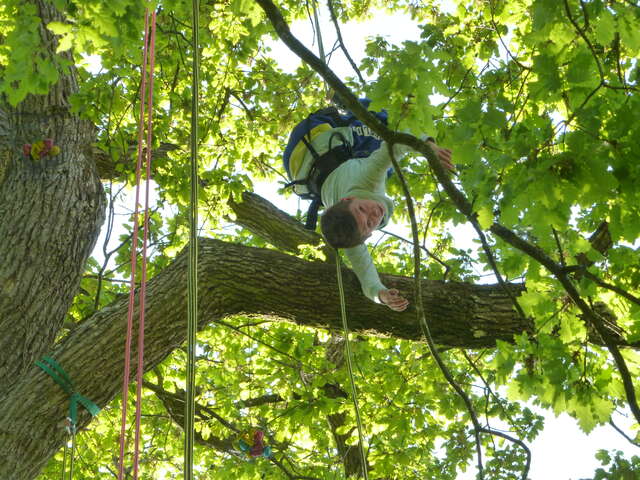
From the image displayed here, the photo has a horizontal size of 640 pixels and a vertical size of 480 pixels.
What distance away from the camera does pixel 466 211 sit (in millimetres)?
1888

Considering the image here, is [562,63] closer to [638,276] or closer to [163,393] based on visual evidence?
[638,276]

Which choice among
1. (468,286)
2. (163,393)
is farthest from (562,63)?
(163,393)

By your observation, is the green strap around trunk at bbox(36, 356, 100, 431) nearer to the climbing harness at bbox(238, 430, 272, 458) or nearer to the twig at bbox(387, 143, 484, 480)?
the climbing harness at bbox(238, 430, 272, 458)

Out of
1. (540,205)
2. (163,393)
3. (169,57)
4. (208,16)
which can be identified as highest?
(208,16)

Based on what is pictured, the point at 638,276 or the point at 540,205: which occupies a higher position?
the point at 638,276

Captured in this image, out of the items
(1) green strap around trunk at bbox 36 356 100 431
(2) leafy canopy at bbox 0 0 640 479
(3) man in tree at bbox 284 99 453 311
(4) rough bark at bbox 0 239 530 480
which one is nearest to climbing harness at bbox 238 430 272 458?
(2) leafy canopy at bbox 0 0 640 479

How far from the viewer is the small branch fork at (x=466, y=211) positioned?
5.78ft

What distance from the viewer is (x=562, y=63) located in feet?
6.72

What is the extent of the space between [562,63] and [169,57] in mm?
3491

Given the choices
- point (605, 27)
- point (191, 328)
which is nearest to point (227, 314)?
point (191, 328)

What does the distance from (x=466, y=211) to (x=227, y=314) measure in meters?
2.12

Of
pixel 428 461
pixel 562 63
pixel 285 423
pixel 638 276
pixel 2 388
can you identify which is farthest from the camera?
pixel 428 461

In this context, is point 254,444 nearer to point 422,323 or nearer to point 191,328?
point 422,323

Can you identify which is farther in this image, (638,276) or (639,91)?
(638,276)
